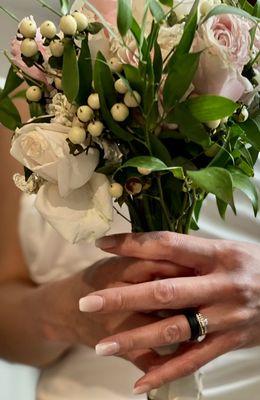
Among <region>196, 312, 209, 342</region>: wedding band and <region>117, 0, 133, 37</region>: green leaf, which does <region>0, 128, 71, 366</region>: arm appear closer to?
<region>196, 312, 209, 342</region>: wedding band

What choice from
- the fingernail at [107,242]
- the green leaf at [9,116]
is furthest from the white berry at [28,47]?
the fingernail at [107,242]

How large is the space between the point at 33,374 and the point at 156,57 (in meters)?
0.66

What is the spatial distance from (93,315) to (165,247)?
170mm

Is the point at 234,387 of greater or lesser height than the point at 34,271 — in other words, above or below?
below

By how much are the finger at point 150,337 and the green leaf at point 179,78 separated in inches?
9.6

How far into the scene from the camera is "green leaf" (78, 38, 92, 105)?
59 cm

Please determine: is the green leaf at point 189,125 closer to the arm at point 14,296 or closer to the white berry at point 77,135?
the white berry at point 77,135

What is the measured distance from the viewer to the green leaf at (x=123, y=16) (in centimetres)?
55

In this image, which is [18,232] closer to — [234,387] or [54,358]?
[54,358]

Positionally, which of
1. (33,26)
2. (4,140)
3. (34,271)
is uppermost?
(33,26)

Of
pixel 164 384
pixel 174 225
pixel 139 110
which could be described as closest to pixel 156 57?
pixel 139 110

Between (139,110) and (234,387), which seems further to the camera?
(234,387)

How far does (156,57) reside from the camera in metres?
0.58

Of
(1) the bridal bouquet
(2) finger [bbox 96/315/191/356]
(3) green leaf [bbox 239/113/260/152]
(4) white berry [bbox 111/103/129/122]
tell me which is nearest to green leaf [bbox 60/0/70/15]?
(1) the bridal bouquet
